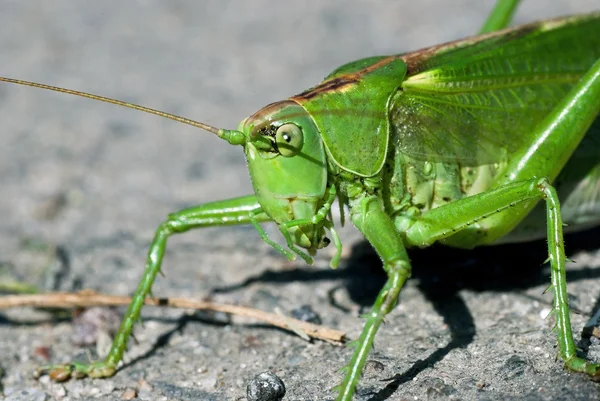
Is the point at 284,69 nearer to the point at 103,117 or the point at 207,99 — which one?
the point at 207,99

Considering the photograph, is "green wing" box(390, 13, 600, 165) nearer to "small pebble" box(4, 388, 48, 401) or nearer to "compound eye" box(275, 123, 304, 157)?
"compound eye" box(275, 123, 304, 157)

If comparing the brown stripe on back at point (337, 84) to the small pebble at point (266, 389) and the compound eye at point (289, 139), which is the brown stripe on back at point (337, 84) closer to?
the compound eye at point (289, 139)

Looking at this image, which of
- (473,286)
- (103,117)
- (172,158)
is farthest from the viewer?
(103,117)

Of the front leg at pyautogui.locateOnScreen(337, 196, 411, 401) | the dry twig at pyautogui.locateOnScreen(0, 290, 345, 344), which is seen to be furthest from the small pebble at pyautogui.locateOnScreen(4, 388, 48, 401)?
the front leg at pyautogui.locateOnScreen(337, 196, 411, 401)

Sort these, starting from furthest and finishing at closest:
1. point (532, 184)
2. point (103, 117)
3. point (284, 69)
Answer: point (284, 69) < point (103, 117) < point (532, 184)

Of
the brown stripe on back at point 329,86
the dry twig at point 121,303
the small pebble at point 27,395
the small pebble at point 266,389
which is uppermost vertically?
the brown stripe on back at point 329,86

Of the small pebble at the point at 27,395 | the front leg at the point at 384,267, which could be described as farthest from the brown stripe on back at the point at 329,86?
the small pebble at the point at 27,395

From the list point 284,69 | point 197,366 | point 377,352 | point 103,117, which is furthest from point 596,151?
point 103,117
